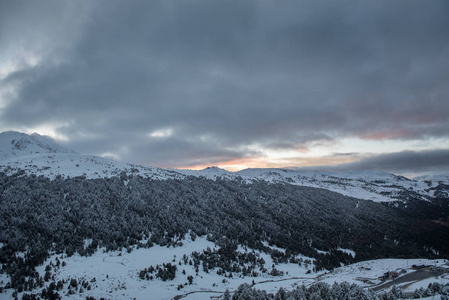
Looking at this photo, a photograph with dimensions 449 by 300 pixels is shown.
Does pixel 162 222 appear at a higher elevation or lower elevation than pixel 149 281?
higher

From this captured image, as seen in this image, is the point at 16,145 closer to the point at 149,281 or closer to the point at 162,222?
the point at 162,222

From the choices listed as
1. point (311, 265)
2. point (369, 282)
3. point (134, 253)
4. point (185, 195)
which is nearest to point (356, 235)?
point (311, 265)

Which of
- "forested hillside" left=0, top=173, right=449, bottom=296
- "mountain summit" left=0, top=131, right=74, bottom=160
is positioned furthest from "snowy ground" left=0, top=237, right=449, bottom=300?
"mountain summit" left=0, top=131, right=74, bottom=160

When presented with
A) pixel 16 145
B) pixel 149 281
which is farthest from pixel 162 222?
pixel 16 145

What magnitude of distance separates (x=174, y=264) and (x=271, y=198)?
3169 centimetres

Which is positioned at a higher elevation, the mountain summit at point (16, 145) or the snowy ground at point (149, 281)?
the mountain summit at point (16, 145)

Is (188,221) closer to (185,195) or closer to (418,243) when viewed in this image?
(185,195)

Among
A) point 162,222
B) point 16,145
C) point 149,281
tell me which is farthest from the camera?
point 16,145

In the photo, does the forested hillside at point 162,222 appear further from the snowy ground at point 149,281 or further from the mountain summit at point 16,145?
the mountain summit at point 16,145

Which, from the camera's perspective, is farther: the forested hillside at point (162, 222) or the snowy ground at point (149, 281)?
the forested hillside at point (162, 222)

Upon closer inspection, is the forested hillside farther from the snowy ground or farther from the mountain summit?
the mountain summit

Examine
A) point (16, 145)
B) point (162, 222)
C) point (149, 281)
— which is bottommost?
point (149, 281)

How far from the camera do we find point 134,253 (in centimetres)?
1964

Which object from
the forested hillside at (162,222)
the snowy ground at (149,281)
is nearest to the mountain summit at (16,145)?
the forested hillside at (162,222)
